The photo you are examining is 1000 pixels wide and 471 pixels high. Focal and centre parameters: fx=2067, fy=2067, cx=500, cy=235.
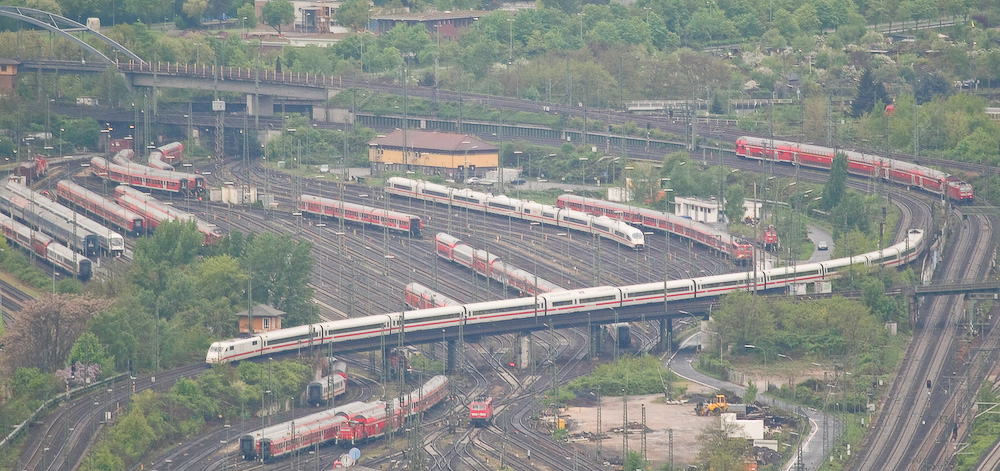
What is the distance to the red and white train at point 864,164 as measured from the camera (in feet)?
496

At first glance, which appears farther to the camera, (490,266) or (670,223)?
(670,223)

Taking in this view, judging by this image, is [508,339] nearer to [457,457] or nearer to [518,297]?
[518,297]

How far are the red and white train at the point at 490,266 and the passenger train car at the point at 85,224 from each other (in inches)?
863

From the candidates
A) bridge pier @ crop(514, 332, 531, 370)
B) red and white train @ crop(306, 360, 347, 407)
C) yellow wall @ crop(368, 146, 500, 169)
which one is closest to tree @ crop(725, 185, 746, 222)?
yellow wall @ crop(368, 146, 500, 169)

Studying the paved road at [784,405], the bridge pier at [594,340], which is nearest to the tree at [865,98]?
the paved road at [784,405]

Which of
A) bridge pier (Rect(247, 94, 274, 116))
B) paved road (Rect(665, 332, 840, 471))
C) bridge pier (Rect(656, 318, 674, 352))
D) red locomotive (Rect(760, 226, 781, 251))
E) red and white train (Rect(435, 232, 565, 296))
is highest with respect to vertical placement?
bridge pier (Rect(247, 94, 274, 116))

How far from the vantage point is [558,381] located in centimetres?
11819

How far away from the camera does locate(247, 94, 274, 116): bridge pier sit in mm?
189000

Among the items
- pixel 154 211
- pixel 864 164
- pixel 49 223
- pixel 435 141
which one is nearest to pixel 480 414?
pixel 49 223

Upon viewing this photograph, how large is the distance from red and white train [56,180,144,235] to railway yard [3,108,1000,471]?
5.97ft

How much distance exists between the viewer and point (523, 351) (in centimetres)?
12331

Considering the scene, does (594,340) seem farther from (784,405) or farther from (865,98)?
(865,98)

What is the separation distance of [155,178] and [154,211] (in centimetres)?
1233

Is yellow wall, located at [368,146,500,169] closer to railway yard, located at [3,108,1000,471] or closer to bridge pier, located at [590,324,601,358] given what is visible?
railway yard, located at [3,108,1000,471]
